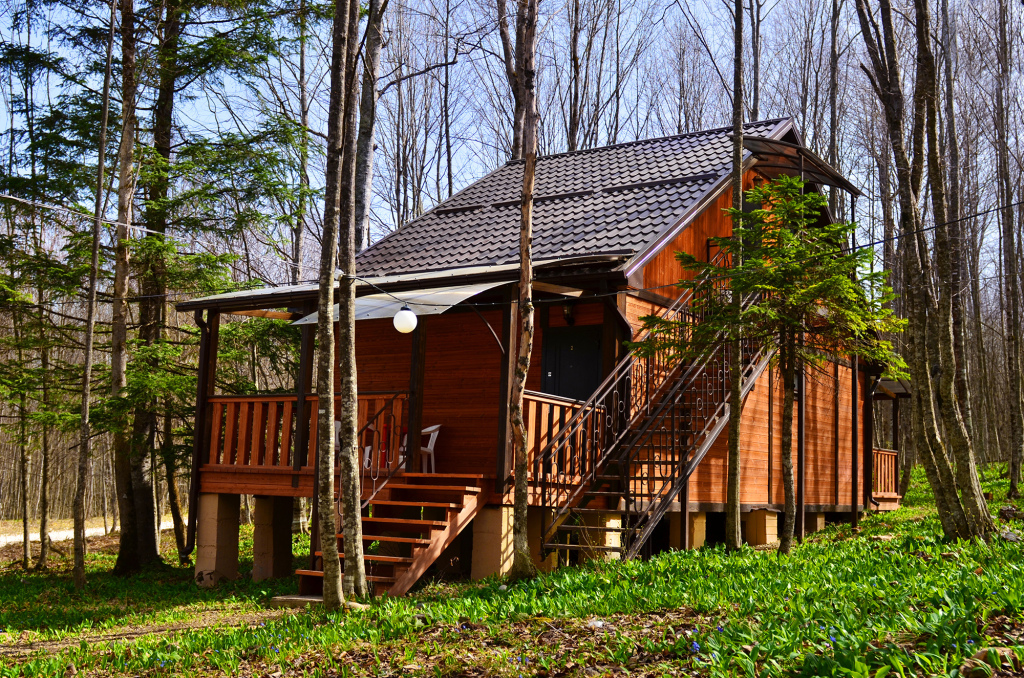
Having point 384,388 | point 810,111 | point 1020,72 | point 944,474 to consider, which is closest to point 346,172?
point 384,388

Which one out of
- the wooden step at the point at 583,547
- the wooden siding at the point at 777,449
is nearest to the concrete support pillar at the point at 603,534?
the wooden step at the point at 583,547

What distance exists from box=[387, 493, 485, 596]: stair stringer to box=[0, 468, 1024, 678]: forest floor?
275mm

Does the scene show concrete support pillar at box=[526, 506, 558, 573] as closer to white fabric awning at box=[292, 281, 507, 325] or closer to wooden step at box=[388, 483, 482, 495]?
wooden step at box=[388, 483, 482, 495]

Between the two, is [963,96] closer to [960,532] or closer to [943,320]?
[943,320]

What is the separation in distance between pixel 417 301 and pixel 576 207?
16.1 feet


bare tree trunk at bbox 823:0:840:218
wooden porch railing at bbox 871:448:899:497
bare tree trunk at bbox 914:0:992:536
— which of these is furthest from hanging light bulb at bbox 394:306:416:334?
bare tree trunk at bbox 823:0:840:218

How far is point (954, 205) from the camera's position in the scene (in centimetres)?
1936

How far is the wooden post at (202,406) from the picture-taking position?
39.4 feet

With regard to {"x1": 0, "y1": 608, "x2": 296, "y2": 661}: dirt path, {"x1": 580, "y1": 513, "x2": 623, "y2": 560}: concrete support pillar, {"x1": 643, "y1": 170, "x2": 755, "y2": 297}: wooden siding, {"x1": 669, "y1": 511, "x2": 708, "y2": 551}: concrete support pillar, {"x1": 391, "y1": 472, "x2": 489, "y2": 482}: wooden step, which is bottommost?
{"x1": 0, "y1": 608, "x2": 296, "y2": 661}: dirt path

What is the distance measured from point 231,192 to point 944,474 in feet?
35.9

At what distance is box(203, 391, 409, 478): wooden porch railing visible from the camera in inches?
414

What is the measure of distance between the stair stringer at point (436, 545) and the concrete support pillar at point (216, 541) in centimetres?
386

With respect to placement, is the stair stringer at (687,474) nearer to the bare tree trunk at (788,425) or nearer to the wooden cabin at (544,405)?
the wooden cabin at (544,405)

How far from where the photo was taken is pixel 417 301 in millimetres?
9961
